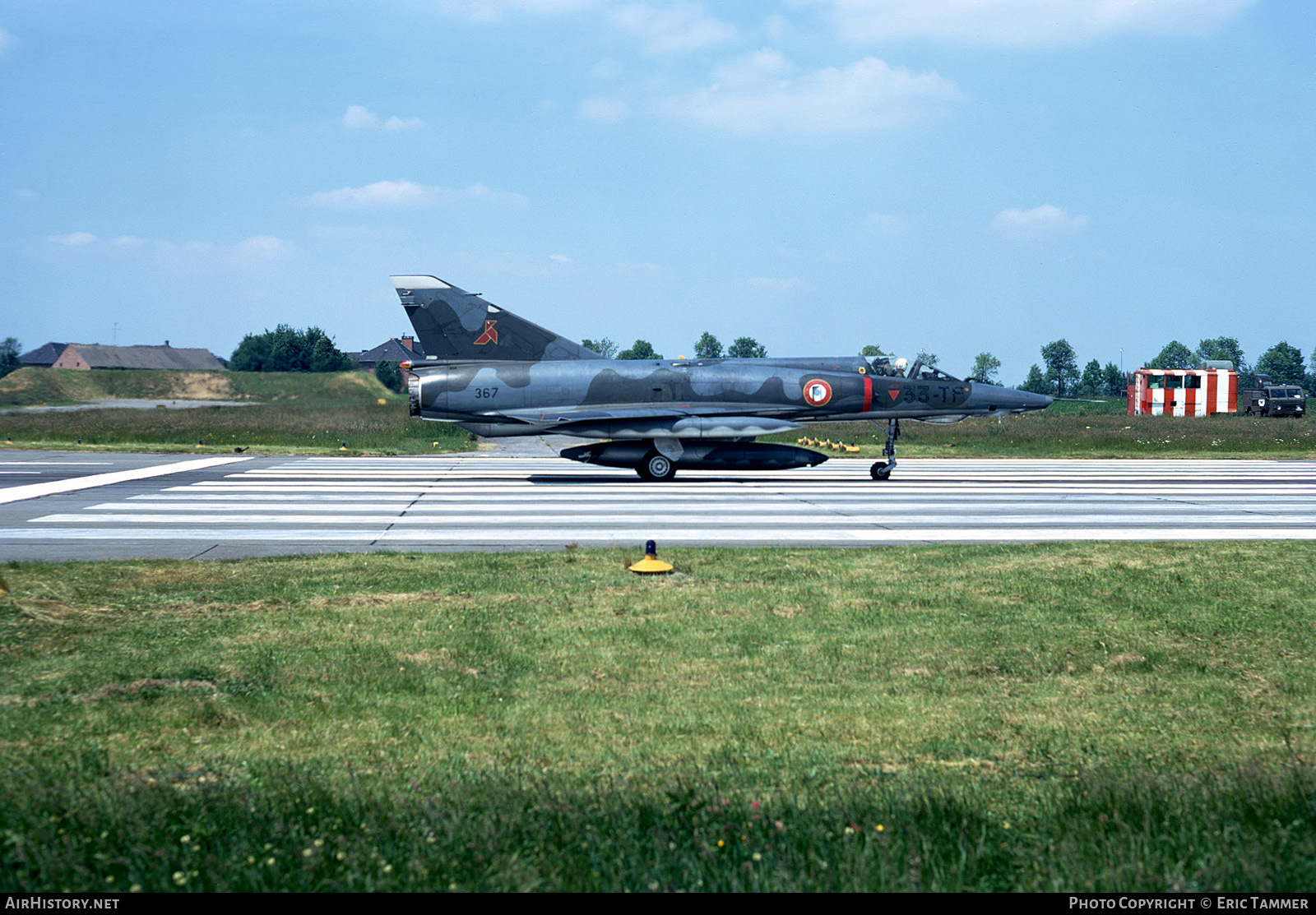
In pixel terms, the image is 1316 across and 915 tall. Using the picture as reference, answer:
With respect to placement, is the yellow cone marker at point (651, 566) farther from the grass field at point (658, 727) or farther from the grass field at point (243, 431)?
the grass field at point (243, 431)

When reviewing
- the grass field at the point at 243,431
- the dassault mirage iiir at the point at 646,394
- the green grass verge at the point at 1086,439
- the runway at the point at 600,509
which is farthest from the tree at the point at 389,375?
the dassault mirage iiir at the point at 646,394

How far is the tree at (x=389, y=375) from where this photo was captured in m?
65.6

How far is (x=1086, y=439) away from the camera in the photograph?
38.1 metres

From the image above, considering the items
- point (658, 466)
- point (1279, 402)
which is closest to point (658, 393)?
point (658, 466)

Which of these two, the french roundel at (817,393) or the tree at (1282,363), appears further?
the tree at (1282,363)

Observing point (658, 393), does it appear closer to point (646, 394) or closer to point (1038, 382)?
point (646, 394)

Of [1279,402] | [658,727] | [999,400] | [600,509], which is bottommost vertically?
[658,727]

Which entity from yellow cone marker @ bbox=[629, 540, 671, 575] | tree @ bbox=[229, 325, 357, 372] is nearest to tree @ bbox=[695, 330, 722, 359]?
tree @ bbox=[229, 325, 357, 372]

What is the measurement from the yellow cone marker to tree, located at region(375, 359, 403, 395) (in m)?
56.6

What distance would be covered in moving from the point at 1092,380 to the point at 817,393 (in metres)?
139

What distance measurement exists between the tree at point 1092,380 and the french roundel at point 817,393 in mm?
131140

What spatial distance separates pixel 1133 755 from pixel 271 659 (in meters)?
5.63

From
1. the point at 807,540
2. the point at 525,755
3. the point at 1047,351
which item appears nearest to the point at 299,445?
the point at 807,540

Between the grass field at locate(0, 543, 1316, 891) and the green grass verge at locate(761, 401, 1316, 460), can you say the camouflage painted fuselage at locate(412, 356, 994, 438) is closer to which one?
the green grass verge at locate(761, 401, 1316, 460)
